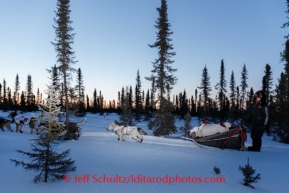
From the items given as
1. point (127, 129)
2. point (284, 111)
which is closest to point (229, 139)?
point (127, 129)

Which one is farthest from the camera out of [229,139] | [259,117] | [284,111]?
[284,111]

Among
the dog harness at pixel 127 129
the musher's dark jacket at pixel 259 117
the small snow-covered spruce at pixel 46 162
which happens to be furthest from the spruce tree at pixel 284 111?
the small snow-covered spruce at pixel 46 162

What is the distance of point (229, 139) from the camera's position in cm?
875

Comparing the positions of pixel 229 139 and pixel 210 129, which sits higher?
pixel 210 129

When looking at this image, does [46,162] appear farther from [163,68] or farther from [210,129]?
[163,68]

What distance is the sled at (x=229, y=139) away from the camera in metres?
8.68

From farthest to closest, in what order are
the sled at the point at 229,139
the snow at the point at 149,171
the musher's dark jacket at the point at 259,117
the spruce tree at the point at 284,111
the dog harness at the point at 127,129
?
the spruce tree at the point at 284,111, the dog harness at the point at 127,129, the sled at the point at 229,139, the musher's dark jacket at the point at 259,117, the snow at the point at 149,171

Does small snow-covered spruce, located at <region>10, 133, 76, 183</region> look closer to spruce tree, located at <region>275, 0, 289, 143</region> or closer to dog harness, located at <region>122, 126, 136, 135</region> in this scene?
dog harness, located at <region>122, 126, 136, 135</region>

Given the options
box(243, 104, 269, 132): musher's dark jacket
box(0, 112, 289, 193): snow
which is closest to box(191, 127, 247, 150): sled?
box(243, 104, 269, 132): musher's dark jacket

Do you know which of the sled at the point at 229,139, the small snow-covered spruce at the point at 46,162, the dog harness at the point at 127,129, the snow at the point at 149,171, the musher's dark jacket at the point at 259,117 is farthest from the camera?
the dog harness at the point at 127,129

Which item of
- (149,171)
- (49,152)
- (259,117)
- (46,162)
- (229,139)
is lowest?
(149,171)

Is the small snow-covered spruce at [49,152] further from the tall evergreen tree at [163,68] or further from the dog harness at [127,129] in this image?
the tall evergreen tree at [163,68]

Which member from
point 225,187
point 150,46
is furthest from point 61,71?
point 225,187

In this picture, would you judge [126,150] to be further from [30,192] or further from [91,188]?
[30,192]
